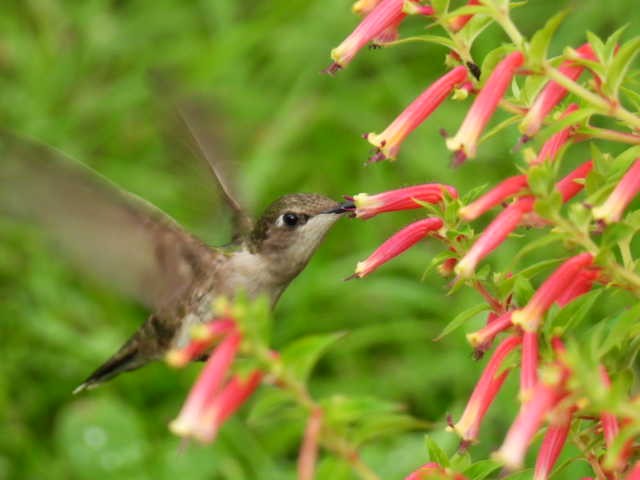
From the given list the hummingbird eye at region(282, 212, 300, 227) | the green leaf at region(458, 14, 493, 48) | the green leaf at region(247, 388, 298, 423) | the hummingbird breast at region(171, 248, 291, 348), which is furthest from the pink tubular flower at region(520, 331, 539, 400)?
the hummingbird breast at region(171, 248, 291, 348)

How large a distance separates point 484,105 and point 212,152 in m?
1.77

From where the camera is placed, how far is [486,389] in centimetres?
264

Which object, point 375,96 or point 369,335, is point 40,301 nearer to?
point 369,335

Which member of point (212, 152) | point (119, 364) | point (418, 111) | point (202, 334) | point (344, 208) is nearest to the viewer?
point (202, 334)

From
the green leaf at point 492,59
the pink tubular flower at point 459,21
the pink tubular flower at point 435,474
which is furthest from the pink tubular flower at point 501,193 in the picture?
the pink tubular flower at point 435,474

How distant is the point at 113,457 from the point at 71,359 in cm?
87

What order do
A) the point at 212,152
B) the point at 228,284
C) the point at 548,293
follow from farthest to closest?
the point at 212,152, the point at 228,284, the point at 548,293

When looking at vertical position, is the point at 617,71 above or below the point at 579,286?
above

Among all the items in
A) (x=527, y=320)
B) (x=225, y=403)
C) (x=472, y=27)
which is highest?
(x=472, y=27)

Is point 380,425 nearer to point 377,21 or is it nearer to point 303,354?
point 303,354

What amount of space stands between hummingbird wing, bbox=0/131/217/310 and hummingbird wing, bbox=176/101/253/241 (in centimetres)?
24

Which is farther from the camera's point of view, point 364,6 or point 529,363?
point 364,6

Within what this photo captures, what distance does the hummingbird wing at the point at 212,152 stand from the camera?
3.95 m

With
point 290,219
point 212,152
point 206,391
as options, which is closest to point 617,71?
point 206,391
